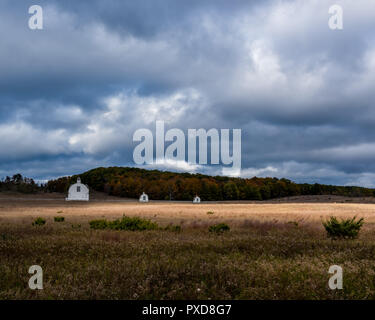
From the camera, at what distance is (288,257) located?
1055 centimetres

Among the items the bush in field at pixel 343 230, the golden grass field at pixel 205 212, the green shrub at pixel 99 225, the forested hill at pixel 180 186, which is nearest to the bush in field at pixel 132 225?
the green shrub at pixel 99 225

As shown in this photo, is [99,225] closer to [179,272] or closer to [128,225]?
[128,225]

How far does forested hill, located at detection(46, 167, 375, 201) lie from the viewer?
129750 mm

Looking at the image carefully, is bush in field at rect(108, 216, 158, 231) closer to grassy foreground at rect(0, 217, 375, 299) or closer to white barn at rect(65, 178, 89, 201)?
grassy foreground at rect(0, 217, 375, 299)

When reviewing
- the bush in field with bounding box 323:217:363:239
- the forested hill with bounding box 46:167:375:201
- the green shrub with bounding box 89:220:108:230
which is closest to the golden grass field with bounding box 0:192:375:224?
the green shrub with bounding box 89:220:108:230

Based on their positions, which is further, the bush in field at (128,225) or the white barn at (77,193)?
the white barn at (77,193)

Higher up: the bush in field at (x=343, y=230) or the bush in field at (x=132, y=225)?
the bush in field at (x=343, y=230)

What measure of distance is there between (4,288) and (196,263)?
449 cm

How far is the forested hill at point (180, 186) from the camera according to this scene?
129750mm

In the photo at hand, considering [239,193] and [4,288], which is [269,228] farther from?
[239,193]

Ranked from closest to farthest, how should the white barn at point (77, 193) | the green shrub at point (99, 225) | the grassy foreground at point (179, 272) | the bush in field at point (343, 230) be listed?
the grassy foreground at point (179, 272)
the bush in field at point (343, 230)
the green shrub at point (99, 225)
the white barn at point (77, 193)

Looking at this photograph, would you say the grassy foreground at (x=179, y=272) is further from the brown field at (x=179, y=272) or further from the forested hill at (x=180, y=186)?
the forested hill at (x=180, y=186)

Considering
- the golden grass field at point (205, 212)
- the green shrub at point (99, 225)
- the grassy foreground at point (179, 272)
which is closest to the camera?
the grassy foreground at point (179, 272)
